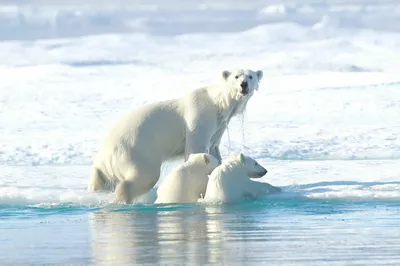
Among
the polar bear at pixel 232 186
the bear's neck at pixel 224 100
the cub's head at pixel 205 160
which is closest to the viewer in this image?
the polar bear at pixel 232 186

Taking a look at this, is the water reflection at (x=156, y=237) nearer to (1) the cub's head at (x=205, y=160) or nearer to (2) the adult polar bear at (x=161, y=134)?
(1) the cub's head at (x=205, y=160)

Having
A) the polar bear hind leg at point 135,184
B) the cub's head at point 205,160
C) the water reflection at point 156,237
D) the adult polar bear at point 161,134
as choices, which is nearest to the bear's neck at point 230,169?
the cub's head at point 205,160

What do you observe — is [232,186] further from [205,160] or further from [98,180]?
[98,180]

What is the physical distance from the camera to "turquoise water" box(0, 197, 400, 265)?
563 cm

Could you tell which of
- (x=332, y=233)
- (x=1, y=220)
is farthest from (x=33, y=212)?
(x=332, y=233)

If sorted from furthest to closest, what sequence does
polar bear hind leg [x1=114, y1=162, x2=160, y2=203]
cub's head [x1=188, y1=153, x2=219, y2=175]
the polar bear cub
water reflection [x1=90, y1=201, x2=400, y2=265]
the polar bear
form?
polar bear hind leg [x1=114, y1=162, x2=160, y2=203] → cub's head [x1=188, y1=153, x2=219, y2=175] → the polar bear cub → the polar bear → water reflection [x1=90, y1=201, x2=400, y2=265]

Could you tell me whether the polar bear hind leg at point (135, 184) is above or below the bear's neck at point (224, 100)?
below

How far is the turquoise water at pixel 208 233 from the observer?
5633 millimetres

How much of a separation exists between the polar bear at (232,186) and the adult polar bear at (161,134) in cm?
88

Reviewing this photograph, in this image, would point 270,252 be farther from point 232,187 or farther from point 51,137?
point 51,137

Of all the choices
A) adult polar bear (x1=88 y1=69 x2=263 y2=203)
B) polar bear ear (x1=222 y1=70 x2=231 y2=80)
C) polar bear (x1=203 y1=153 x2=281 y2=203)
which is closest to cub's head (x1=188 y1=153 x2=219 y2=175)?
polar bear (x1=203 y1=153 x2=281 y2=203)

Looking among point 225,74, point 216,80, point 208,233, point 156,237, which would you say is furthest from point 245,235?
point 216,80

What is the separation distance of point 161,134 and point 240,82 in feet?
2.95

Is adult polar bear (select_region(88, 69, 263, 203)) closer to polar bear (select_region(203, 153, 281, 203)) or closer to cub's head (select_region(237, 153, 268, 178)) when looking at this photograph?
cub's head (select_region(237, 153, 268, 178))
